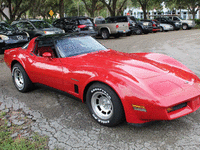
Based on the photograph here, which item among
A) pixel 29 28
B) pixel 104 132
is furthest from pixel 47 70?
pixel 29 28

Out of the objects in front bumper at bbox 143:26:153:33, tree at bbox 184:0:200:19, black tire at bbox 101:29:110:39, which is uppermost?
tree at bbox 184:0:200:19

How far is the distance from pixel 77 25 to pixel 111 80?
1264cm

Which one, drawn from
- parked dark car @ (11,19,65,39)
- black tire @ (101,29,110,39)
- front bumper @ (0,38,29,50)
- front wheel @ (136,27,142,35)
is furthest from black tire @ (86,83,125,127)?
front wheel @ (136,27,142,35)

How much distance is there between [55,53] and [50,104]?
3.28ft

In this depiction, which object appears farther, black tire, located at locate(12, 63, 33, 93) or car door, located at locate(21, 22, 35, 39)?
car door, located at locate(21, 22, 35, 39)

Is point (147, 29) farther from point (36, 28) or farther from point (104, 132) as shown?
point (104, 132)

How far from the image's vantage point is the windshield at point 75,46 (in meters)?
4.23

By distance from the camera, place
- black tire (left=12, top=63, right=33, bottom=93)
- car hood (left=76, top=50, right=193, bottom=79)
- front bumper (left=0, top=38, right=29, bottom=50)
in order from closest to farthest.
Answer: car hood (left=76, top=50, right=193, bottom=79) → black tire (left=12, top=63, right=33, bottom=93) → front bumper (left=0, top=38, right=29, bottom=50)

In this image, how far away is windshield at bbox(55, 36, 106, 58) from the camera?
13.9 feet

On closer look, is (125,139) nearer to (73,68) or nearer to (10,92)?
(73,68)

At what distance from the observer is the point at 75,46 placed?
439 centimetres

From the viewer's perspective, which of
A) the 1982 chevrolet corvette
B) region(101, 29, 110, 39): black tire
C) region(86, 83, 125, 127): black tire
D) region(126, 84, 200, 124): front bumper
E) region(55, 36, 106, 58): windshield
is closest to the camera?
region(126, 84, 200, 124): front bumper

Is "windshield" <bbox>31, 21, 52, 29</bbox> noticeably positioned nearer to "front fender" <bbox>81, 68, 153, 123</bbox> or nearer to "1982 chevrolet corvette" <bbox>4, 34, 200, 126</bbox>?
"1982 chevrolet corvette" <bbox>4, 34, 200, 126</bbox>

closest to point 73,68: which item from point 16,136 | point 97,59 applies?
point 97,59
